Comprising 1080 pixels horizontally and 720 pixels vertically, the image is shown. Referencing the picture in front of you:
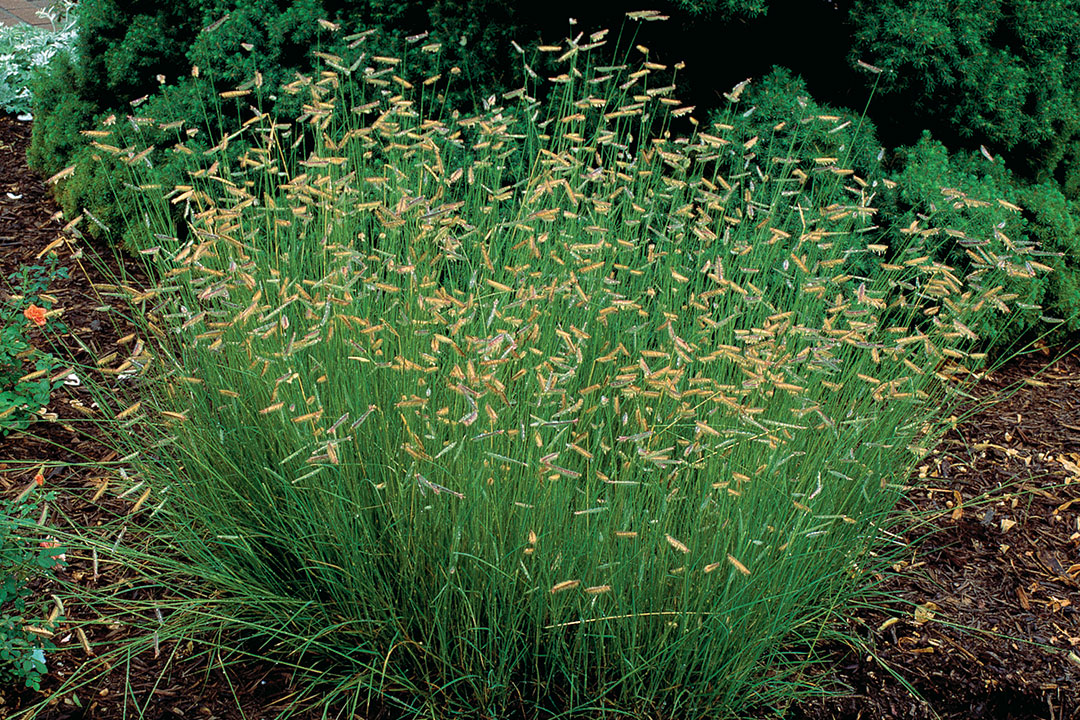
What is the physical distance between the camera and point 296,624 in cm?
274

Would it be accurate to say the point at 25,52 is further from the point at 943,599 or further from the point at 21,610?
the point at 943,599

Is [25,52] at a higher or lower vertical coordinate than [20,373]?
lower

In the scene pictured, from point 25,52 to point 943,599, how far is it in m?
7.24

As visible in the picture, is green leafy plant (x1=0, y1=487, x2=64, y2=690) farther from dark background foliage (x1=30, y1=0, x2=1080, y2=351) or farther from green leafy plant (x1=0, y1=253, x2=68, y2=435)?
dark background foliage (x1=30, y1=0, x2=1080, y2=351)

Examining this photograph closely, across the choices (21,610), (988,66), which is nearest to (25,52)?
(21,610)

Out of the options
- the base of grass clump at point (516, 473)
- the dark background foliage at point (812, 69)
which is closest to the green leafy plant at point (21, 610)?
the base of grass clump at point (516, 473)

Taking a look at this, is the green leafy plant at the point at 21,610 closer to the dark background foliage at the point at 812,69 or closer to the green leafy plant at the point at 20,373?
the green leafy plant at the point at 20,373

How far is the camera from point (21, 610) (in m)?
2.57

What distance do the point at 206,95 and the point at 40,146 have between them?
1.36 m

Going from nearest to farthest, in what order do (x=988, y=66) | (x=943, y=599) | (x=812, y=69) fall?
1. (x=943, y=599)
2. (x=988, y=66)
3. (x=812, y=69)

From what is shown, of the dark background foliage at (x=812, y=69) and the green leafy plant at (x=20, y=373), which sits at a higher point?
the dark background foliage at (x=812, y=69)

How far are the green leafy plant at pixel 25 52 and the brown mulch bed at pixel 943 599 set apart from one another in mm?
2922

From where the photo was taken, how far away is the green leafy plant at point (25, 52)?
20.8ft

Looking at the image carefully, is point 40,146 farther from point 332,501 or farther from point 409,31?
point 332,501
